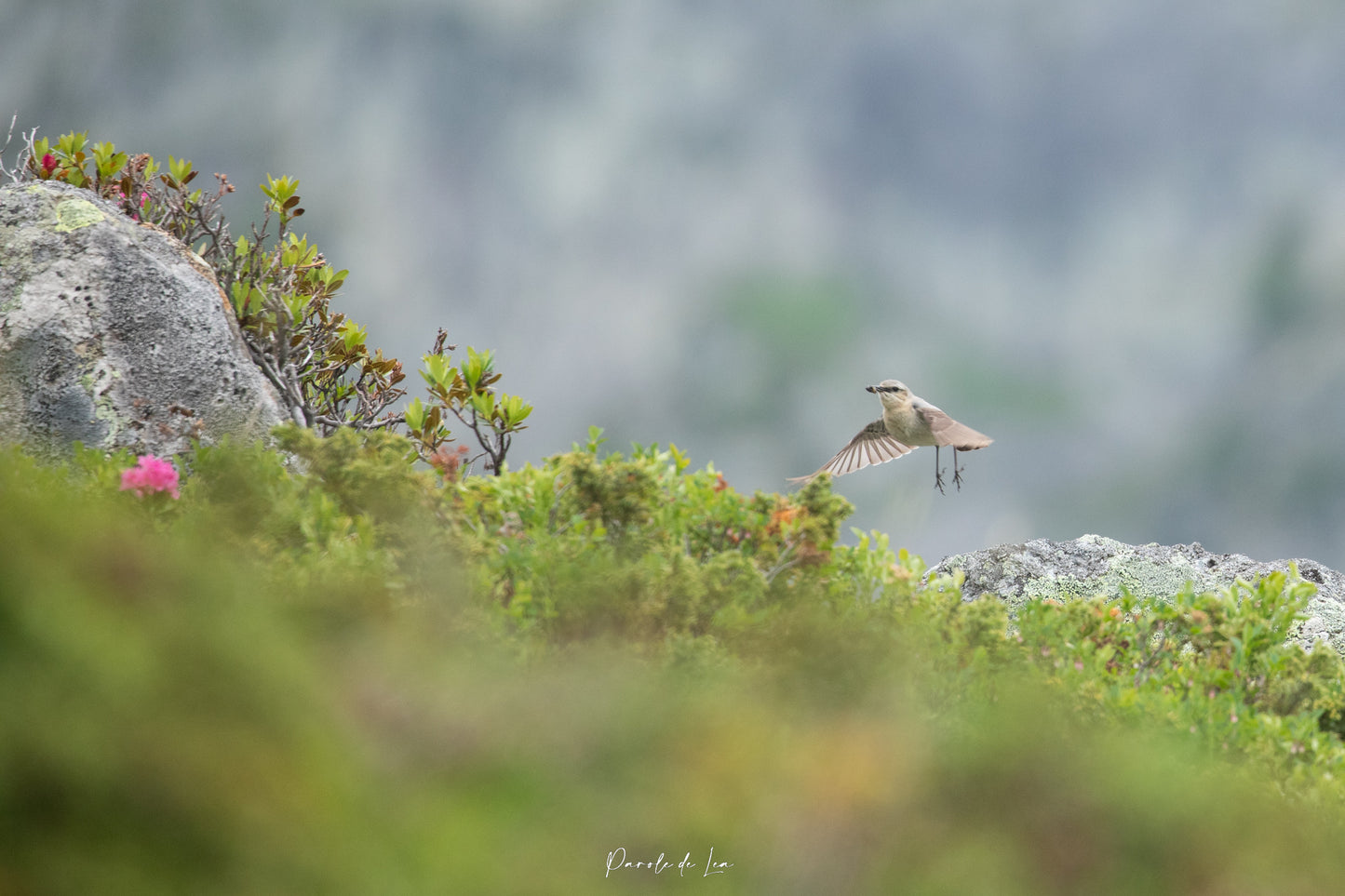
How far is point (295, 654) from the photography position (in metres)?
2.32

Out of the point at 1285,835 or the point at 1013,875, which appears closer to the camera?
the point at 1013,875

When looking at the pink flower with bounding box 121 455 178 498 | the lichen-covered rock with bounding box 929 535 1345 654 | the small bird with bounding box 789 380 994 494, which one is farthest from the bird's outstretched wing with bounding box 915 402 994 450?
the pink flower with bounding box 121 455 178 498

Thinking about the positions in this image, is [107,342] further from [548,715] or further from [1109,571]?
[1109,571]

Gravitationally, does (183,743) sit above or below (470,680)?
below

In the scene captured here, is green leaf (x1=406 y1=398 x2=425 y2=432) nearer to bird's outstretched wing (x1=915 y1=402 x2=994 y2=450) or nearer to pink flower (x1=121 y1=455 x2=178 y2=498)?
pink flower (x1=121 y1=455 x2=178 y2=498)

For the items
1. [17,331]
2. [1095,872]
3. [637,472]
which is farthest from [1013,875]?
[17,331]

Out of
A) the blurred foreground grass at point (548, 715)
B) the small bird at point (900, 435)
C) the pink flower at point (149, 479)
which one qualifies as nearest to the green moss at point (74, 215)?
the blurred foreground grass at point (548, 715)

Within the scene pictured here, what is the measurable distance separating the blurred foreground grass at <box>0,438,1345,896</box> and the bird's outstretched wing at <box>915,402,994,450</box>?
197cm

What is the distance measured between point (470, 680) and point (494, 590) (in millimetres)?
961

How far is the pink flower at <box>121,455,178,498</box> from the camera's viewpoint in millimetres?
4559

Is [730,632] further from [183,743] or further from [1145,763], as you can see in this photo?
[183,743]

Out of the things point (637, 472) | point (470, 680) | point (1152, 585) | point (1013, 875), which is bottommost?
point (1013, 875)

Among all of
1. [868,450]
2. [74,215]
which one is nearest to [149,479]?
[74,215]

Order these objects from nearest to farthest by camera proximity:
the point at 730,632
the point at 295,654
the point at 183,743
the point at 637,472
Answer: the point at 183,743
the point at 295,654
the point at 730,632
the point at 637,472
